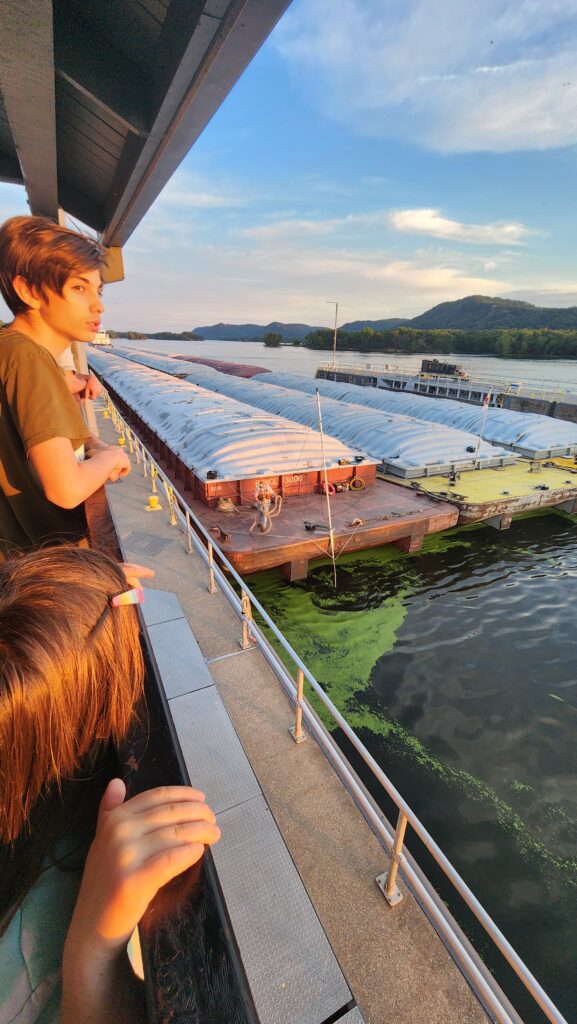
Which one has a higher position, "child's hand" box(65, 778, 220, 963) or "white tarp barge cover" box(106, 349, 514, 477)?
"child's hand" box(65, 778, 220, 963)

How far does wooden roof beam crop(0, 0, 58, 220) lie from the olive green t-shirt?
173cm

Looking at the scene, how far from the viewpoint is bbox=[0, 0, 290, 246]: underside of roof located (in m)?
2.41

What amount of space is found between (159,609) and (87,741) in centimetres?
448

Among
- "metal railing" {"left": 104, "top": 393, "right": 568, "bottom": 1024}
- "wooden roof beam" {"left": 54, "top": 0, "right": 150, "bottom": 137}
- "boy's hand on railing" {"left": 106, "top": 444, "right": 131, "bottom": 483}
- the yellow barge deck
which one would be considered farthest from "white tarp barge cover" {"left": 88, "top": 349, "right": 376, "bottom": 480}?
"boy's hand on railing" {"left": 106, "top": 444, "right": 131, "bottom": 483}

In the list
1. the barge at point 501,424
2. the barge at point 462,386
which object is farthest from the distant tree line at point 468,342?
the barge at point 501,424

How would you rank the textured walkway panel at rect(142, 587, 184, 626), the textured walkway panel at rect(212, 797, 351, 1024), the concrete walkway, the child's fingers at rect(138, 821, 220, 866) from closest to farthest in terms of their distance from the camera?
the child's fingers at rect(138, 821, 220, 866), the textured walkway panel at rect(212, 797, 351, 1024), the concrete walkway, the textured walkway panel at rect(142, 587, 184, 626)

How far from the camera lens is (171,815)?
3.99 ft

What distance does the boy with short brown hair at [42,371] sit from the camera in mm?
1817

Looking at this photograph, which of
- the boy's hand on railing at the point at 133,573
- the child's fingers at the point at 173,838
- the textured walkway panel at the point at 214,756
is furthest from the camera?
the textured walkway panel at the point at 214,756

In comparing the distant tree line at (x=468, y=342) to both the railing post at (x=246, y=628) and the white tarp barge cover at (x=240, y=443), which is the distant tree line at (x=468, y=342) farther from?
the railing post at (x=246, y=628)

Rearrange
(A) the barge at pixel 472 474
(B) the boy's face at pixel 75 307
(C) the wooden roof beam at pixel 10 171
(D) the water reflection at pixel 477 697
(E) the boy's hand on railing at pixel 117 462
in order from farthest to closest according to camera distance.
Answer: (A) the barge at pixel 472 474, (D) the water reflection at pixel 477 697, (C) the wooden roof beam at pixel 10 171, (E) the boy's hand on railing at pixel 117 462, (B) the boy's face at pixel 75 307

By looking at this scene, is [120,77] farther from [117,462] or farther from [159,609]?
[159,609]

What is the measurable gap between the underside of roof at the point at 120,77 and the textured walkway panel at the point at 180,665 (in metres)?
4.36

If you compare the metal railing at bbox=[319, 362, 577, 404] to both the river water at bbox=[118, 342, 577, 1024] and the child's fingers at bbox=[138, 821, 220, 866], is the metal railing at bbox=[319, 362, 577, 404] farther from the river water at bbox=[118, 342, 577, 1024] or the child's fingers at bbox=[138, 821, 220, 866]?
the child's fingers at bbox=[138, 821, 220, 866]
